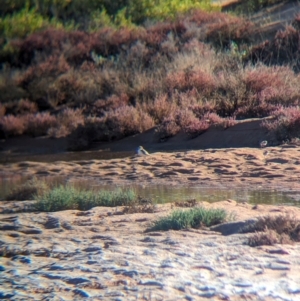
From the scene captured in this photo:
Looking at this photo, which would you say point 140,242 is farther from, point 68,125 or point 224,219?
point 68,125

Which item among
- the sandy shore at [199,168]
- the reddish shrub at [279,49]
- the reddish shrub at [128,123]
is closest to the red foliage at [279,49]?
the reddish shrub at [279,49]

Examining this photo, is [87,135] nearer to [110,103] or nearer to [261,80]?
[110,103]

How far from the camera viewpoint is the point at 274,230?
7.25m

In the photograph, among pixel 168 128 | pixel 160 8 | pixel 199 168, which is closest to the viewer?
pixel 199 168

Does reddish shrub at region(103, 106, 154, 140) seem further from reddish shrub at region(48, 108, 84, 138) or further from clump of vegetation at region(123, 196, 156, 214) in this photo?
clump of vegetation at region(123, 196, 156, 214)

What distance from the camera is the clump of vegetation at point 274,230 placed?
23.0 ft

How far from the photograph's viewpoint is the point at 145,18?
33.7 meters

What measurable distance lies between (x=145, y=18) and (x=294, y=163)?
69.3 feet

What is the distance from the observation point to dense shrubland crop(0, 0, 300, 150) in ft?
64.0

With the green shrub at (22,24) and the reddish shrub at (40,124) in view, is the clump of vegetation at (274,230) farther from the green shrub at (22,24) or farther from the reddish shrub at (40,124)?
the green shrub at (22,24)

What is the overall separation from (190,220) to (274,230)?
3.99 feet

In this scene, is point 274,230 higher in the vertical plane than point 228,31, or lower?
higher

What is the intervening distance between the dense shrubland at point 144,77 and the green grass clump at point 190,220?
7.95m

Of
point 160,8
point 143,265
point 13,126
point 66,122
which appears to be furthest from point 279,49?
point 143,265
